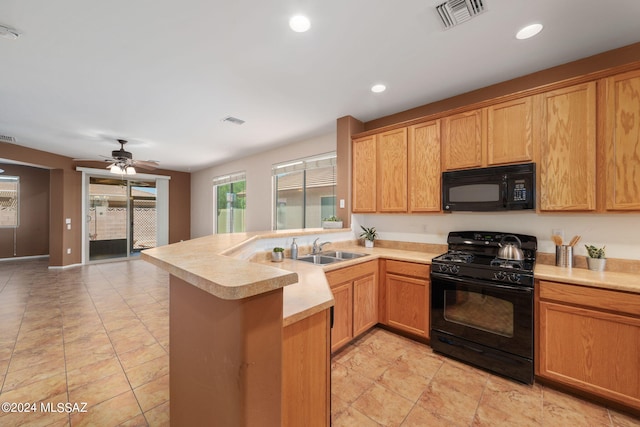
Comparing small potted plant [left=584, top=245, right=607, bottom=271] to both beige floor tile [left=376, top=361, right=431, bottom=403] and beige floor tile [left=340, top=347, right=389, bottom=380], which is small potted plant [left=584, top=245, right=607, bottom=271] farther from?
beige floor tile [left=340, top=347, right=389, bottom=380]

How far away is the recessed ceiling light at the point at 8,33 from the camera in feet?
6.09

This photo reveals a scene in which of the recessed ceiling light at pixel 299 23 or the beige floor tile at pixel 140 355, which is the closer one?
the recessed ceiling light at pixel 299 23

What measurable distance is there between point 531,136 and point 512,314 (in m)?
1.57

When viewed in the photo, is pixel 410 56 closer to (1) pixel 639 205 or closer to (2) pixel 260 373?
(1) pixel 639 205

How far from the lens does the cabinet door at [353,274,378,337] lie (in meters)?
2.56

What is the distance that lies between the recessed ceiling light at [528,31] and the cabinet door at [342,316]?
8.17 ft

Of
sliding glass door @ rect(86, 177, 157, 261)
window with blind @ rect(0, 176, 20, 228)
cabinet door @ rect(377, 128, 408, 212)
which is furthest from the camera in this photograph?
sliding glass door @ rect(86, 177, 157, 261)

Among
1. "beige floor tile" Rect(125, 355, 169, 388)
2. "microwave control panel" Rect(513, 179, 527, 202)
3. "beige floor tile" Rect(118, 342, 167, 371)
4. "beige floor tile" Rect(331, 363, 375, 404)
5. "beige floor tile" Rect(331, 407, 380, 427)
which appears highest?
"microwave control panel" Rect(513, 179, 527, 202)

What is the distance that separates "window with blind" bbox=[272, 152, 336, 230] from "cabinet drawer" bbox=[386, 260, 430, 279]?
1647 millimetres

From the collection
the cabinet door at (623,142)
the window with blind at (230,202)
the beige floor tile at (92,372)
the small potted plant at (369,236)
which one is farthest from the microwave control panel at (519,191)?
the window with blind at (230,202)

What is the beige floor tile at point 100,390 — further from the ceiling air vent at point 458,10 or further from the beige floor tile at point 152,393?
the ceiling air vent at point 458,10

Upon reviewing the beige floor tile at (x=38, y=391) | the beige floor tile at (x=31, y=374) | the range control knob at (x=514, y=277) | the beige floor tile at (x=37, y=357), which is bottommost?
the beige floor tile at (x=38, y=391)

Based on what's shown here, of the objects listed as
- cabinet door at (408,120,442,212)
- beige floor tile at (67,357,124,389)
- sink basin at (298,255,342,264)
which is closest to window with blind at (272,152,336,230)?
sink basin at (298,255,342,264)

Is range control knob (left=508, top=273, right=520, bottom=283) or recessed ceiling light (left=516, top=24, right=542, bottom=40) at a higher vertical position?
recessed ceiling light (left=516, top=24, right=542, bottom=40)
